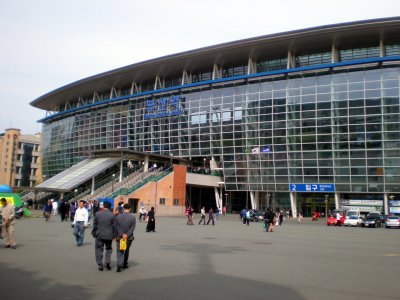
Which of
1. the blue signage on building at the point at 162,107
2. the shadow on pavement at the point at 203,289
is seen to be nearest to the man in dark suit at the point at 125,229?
the shadow on pavement at the point at 203,289

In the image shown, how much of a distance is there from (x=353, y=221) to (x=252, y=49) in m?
29.1

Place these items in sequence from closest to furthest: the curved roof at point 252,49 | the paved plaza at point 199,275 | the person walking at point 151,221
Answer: the paved plaza at point 199,275, the person walking at point 151,221, the curved roof at point 252,49

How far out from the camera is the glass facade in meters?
52.9

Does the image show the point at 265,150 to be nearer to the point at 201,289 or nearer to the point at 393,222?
the point at 393,222

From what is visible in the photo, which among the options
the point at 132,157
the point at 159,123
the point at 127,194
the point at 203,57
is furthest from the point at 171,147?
the point at 127,194

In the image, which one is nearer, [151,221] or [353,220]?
[151,221]

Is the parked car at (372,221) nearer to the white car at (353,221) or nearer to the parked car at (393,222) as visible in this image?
the white car at (353,221)

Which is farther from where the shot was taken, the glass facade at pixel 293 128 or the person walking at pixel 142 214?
the glass facade at pixel 293 128

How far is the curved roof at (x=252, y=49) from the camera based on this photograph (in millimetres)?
52406

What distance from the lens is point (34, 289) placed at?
7.45 meters

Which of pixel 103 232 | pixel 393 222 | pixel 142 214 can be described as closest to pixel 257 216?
pixel 393 222

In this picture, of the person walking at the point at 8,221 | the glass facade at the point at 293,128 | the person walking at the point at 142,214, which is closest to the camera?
the person walking at the point at 8,221

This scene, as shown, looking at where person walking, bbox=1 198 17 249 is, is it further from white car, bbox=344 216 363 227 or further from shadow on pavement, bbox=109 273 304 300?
white car, bbox=344 216 363 227

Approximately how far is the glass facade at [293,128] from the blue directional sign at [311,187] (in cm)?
60
